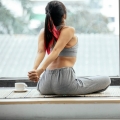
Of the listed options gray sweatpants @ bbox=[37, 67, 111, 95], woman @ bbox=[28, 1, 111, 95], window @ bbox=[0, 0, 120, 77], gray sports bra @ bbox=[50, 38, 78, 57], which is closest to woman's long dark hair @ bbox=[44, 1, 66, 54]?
woman @ bbox=[28, 1, 111, 95]

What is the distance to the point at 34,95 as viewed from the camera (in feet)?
7.81

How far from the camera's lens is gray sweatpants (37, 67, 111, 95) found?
230 centimetres

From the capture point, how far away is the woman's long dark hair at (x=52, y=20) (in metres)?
2.29

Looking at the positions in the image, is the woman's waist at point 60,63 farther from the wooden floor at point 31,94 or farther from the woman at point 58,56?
the wooden floor at point 31,94

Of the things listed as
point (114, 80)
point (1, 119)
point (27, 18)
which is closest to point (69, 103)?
point (1, 119)

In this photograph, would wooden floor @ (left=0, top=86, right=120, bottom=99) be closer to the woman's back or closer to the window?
the woman's back

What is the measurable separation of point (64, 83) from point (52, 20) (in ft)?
1.55

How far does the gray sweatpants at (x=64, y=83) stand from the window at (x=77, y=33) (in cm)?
59

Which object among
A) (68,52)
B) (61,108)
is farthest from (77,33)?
(61,108)

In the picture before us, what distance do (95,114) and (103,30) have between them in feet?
3.32

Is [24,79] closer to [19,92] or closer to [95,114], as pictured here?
[19,92]

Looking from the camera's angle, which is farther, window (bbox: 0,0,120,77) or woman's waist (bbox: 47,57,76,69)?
window (bbox: 0,0,120,77)

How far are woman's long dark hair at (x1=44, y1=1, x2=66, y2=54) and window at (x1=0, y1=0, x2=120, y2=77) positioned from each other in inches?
→ 24.1

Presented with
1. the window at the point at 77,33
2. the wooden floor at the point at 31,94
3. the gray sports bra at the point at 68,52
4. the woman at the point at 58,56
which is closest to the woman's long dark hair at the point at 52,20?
the woman at the point at 58,56
